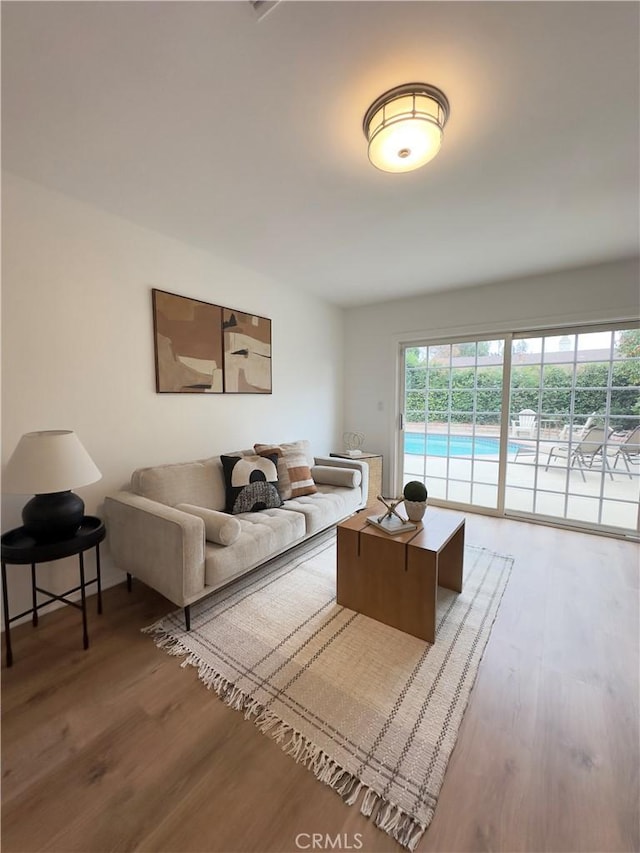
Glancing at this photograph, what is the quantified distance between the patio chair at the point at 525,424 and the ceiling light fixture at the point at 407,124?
111 inches

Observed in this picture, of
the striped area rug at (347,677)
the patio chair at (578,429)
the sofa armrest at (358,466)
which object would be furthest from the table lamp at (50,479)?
the patio chair at (578,429)

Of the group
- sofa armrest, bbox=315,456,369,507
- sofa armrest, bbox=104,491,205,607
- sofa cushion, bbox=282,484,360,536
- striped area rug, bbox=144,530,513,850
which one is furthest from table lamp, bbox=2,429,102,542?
sofa armrest, bbox=315,456,369,507

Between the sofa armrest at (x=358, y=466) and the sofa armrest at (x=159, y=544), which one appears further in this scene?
the sofa armrest at (x=358, y=466)

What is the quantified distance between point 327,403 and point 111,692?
3.35 m

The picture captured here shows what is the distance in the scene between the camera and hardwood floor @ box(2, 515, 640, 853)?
3.29 ft

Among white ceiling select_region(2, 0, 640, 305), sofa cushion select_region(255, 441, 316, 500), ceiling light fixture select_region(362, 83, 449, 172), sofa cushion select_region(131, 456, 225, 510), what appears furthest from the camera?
sofa cushion select_region(255, 441, 316, 500)

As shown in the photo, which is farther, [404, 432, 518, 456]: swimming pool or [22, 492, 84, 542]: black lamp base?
[404, 432, 518, 456]: swimming pool

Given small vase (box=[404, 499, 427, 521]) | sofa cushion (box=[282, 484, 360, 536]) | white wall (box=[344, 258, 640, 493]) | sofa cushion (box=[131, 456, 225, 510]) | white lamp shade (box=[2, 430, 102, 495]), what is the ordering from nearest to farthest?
white lamp shade (box=[2, 430, 102, 495]) → small vase (box=[404, 499, 427, 521]) → sofa cushion (box=[131, 456, 225, 510]) → sofa cushion (box=[282, 484, 360, 536]) → white wall (box=[344, 258, 640, 493])

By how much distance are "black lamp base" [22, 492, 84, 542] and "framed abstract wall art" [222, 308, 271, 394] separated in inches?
59.7

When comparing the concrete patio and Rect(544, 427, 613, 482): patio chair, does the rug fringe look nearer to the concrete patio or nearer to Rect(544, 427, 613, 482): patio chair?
the concrete patio

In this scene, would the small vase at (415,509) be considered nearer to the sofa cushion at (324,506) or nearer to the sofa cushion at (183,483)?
the sofa cushion at (324,506)

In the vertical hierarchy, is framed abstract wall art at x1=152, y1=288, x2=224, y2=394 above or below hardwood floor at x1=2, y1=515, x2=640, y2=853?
above

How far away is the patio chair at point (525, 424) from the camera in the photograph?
349 centimetres

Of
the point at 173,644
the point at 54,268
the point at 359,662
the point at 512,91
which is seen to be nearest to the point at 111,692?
the point at 173,644
